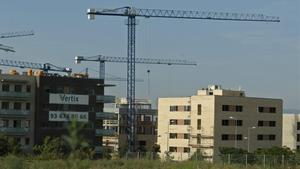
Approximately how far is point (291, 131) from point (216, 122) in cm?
2937

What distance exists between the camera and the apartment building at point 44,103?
86312 millimetres

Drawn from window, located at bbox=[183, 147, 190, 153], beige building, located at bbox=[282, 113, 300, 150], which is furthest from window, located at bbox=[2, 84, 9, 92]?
beige building, located at bbox=[282, 113, 300, 150]

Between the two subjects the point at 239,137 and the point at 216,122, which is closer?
the point at 216,122

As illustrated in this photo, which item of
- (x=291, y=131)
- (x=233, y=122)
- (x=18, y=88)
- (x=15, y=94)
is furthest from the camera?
(x=291, y=131)

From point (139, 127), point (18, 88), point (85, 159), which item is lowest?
point (139, 127)

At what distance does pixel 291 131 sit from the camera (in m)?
126

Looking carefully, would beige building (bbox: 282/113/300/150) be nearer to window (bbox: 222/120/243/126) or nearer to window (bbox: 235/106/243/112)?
window (bbox: 235/106/243/112)

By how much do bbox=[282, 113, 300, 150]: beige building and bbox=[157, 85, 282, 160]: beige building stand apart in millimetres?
14701

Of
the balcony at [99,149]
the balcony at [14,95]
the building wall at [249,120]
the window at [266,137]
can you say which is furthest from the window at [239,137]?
the balcony at [14,95]

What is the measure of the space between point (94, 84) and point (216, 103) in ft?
67.3

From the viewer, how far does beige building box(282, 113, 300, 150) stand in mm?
124250

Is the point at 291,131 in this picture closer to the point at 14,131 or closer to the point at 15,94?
the point at 15,94

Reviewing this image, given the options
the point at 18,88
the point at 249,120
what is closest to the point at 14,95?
the point at 18,88

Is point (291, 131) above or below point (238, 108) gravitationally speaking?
below
